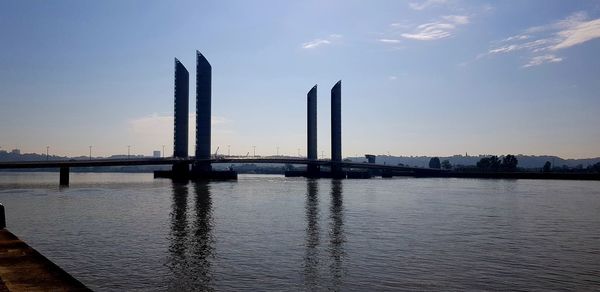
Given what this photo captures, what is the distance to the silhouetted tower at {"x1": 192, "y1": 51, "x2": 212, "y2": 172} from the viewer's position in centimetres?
A: 16812

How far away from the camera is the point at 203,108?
16838cm

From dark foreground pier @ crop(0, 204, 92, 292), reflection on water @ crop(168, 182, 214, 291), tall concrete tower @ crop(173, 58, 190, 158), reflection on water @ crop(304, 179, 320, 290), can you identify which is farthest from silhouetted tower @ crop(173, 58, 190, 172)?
dark foreground pier @ crop(0, 204, 92, 292)

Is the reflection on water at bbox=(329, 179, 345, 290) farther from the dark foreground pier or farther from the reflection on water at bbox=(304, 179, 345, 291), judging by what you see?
the dark foreground pier

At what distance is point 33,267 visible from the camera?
11.0 m

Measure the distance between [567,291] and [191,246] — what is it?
55.4ft

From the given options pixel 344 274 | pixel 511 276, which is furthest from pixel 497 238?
pixel 344 274

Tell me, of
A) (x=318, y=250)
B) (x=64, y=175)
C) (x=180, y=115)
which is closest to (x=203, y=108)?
(x=180, y=115)

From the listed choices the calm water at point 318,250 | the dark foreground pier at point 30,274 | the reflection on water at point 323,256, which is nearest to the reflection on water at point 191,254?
the calm water at point 318,250

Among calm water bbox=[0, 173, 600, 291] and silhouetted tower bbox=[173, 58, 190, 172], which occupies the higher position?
silhouetted tower bbox=[173, 58, 190, 172]

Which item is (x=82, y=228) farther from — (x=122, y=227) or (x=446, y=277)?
(x=446, y=277)

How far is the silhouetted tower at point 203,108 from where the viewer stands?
16812 centimetres

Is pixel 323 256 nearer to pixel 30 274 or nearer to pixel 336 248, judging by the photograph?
pixel 336 248

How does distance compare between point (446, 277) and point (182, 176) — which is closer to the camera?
point (446, 277)

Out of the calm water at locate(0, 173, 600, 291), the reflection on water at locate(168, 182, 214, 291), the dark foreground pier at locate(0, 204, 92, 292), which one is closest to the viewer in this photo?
the dark foreground pier at locate(0, 204, 92, 292)
